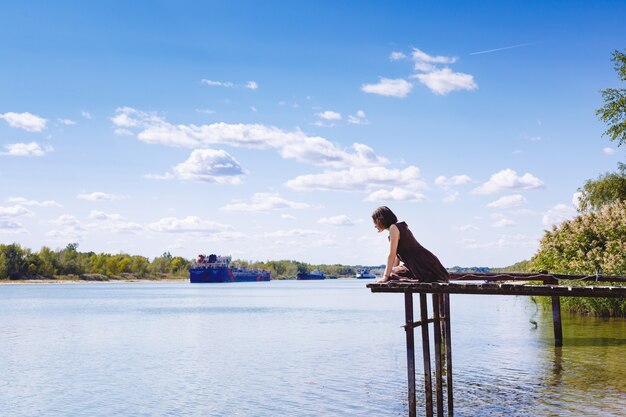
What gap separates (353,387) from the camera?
24.8 meters

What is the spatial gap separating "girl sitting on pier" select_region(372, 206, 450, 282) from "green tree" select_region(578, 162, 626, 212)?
45436mm

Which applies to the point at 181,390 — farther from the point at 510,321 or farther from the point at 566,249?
the point at 510,321

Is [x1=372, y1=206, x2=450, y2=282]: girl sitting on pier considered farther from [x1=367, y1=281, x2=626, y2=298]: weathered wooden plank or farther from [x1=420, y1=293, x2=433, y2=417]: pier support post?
[x1=420, y1=293, x2=433, y2=417]: pier support post

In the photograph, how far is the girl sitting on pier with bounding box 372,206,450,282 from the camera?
49.8 feet

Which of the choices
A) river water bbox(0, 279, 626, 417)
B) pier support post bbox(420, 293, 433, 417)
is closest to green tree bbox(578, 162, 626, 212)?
river water bbox(0, 279, 626, 417)

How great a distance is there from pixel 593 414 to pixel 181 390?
1461 cm

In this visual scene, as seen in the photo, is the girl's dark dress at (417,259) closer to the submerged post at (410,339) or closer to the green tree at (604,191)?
the submerged post at (410,339)

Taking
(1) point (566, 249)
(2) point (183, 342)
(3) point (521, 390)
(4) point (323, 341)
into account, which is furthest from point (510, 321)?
(3) point (521, 390)

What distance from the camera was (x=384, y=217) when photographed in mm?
15156

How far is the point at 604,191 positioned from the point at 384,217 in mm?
47327

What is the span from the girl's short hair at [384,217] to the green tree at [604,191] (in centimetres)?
4612

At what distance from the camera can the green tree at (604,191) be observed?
185ft

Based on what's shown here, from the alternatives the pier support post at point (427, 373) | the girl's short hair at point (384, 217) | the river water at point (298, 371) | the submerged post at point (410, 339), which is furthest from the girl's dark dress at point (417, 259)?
the river water at point (298, 371)

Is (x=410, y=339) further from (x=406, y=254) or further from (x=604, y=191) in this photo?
(x=604, y=191)
